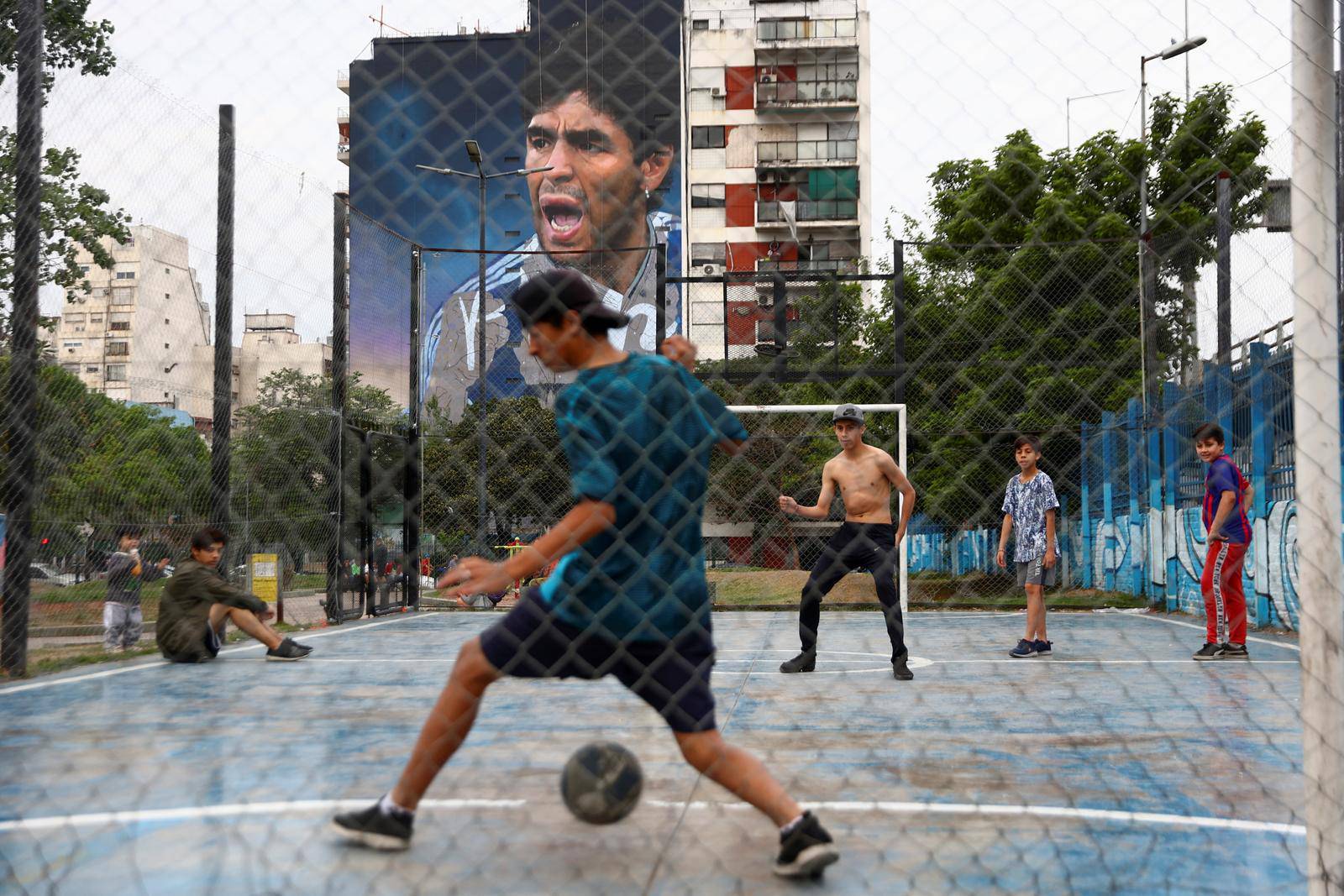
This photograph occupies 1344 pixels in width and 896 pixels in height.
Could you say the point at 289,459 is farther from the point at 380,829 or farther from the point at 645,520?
the point at 645,520

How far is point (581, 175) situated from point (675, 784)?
14370 mm

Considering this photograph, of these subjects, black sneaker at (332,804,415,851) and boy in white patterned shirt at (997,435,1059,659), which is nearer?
black sneaker at (332,804,415,851)

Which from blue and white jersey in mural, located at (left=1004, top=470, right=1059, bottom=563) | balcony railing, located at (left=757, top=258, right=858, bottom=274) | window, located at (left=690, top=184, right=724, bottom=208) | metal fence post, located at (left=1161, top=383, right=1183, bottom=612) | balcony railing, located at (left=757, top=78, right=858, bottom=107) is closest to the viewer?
balcony railing, located at (left=757, top=258, right=858, bottom=274)

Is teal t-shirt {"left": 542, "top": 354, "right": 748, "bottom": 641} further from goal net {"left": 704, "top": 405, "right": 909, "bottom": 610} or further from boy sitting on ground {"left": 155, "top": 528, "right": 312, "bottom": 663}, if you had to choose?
goal net {"left": 704, "top": 405, "right": 909, "bottom": 610}

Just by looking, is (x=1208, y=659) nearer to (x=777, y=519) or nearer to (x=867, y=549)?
(x=867, y=549)

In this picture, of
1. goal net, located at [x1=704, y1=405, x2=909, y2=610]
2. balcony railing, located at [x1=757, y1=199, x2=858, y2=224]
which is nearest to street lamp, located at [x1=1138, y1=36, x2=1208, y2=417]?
goal net, located at [x1=704, y1=405, x2=909, y2=610]

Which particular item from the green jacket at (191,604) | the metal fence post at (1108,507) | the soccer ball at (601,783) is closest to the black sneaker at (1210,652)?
the soccer ball at (601,783)

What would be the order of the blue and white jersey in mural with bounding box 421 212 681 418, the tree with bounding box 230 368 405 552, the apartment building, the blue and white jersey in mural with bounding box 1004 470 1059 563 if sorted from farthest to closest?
the blue and white jersey in mural with bounding box 421 212 681 418, the tree with bounding box 230 368 405 552, the blue and white jersey in mural with bounding box 1004 470 1059 563, the apartment building

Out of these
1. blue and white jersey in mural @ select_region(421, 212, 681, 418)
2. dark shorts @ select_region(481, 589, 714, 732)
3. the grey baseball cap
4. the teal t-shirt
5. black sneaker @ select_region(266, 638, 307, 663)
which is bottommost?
black sneaker @ select_region(266, 638, 307, 663)

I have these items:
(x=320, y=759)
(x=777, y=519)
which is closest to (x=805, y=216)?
(x=777, y=519)

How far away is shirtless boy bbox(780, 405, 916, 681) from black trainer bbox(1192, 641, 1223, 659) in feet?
7.90

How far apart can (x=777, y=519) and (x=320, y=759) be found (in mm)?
11935

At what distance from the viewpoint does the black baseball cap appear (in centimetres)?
283

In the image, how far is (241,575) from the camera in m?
9.98
